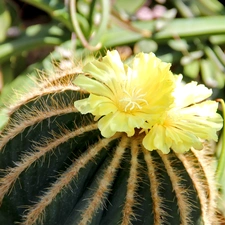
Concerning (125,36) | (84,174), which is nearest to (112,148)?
(84,174)

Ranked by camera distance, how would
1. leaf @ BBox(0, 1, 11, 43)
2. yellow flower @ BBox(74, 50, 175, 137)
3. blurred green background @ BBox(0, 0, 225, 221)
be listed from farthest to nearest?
leaf @ BBox(0, 1, 11, 43) < blurred green background @ BBox(0, 0, 225, 221) < yellow flower @ BBox(74, 50, 175, 137)

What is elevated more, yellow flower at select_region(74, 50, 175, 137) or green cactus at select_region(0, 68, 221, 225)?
yellow flower at select_region(74, 50, 175, 137)

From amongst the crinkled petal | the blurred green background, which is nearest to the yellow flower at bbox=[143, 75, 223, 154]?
the crinkled petal

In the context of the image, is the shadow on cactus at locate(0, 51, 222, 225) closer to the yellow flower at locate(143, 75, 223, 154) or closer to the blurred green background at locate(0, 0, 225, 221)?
the yellow flower at locate(143, 75, 223, 154)

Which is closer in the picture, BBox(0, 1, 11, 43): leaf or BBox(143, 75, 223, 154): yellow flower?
BBox(143, 75, 223, 154): yellow flower

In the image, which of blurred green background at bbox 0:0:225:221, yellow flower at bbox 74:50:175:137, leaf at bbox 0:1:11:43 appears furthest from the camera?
leaf at bbox 0:1:11:43

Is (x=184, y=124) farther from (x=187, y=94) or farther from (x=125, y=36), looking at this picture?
(x=125, y=36)

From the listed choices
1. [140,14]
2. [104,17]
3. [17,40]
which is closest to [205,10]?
[140,14]
